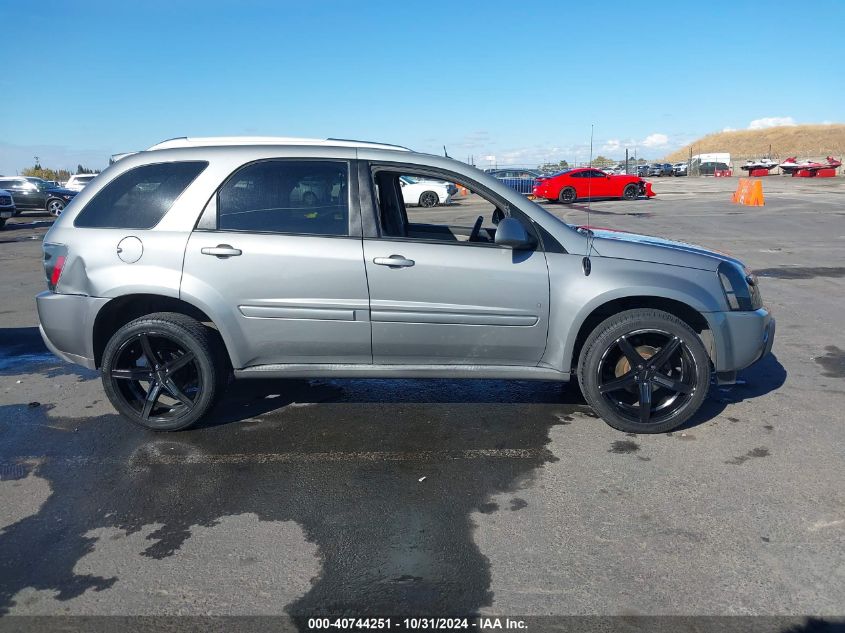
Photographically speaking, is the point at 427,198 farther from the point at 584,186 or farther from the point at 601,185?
the point at 601,185

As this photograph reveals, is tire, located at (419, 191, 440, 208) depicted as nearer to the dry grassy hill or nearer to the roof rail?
the roof rail

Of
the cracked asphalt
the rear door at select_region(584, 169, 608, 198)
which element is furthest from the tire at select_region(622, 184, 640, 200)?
the cracked asphalt

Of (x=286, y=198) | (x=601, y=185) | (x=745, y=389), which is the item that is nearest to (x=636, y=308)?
(x=745, y=389)

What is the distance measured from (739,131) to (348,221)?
468 feet

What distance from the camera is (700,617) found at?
9.04 ft

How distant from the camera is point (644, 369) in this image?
454 cm

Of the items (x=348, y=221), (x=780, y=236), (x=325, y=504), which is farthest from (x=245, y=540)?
(x=780, y=236)

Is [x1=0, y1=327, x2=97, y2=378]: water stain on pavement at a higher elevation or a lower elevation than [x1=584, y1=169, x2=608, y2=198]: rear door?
lower

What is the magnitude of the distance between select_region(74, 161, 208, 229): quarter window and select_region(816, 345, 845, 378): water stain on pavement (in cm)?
522

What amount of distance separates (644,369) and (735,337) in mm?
635

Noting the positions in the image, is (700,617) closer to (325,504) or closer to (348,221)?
(325,504)

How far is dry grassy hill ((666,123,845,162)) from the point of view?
10119 centimetres

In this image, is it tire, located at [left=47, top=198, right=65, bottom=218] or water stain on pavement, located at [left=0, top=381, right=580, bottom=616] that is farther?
tire, located at [left=47, top=198, right=65, bottom=218]

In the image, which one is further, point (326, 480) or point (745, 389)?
point (745, 389)
